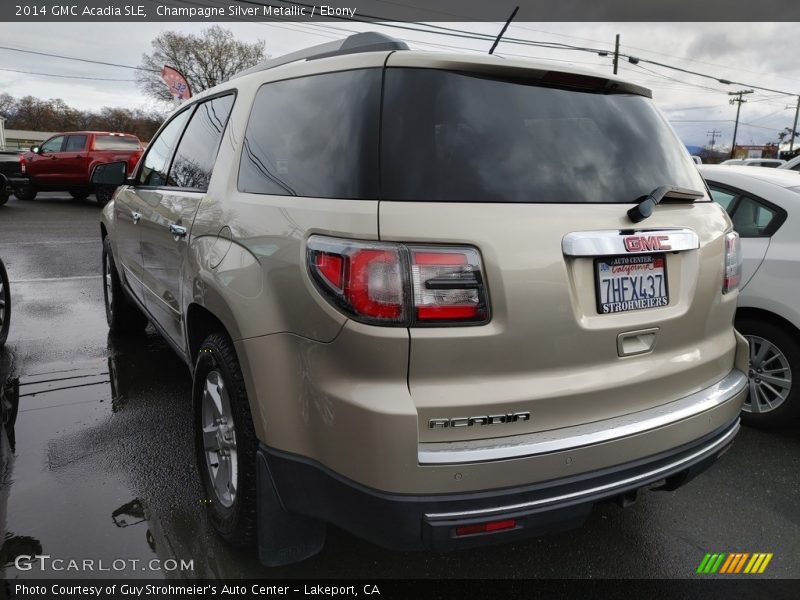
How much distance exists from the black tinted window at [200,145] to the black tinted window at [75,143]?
16.0m

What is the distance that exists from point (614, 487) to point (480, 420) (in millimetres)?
548

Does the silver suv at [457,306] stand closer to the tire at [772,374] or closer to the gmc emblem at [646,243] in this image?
the gmc emblem at [646,243]

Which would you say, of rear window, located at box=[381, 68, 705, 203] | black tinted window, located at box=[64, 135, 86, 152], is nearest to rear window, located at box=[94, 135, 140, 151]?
black tinted window, located at box=[64, 135, 86, 152]

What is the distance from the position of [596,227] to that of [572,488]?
0.83 m

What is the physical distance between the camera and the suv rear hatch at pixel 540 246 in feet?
5.67

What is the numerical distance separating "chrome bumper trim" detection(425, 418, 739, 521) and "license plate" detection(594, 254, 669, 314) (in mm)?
553

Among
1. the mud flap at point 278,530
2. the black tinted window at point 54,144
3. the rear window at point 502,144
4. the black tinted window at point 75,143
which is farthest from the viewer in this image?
the black tinted window at point 54,144

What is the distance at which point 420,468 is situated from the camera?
167 cm

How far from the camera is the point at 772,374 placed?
3648 millimetres

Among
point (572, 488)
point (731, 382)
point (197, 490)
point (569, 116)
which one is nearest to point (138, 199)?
point (197, 490)

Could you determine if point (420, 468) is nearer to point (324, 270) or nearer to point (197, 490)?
point (324, 270)

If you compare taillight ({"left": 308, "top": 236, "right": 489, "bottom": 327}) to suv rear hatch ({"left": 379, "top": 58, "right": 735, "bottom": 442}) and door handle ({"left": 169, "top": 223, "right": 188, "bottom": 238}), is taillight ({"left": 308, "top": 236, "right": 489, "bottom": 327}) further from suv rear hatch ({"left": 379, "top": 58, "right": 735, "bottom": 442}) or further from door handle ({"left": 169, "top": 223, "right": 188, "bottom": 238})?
door handle ({"left": 169, "top": 223, "right": 188, "bottom": 238})

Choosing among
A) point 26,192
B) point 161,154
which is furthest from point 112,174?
point 26,192
